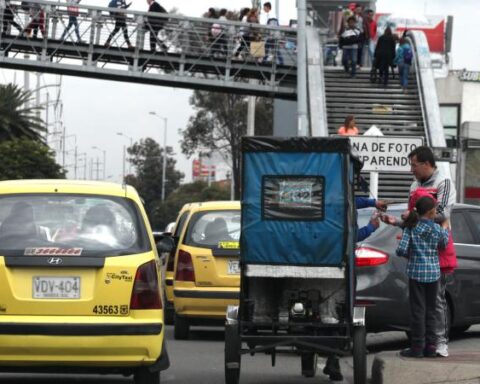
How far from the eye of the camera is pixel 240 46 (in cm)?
4347

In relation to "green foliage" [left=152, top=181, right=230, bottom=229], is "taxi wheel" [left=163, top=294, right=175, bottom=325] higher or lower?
higher

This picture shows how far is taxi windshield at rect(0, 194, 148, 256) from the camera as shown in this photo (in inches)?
363

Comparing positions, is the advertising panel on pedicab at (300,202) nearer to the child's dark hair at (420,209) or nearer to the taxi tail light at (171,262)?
the child's dark hair at (420,209)

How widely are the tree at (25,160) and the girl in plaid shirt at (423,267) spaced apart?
154 feet

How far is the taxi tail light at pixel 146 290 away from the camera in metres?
9.18

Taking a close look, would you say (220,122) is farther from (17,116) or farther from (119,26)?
(119,26)

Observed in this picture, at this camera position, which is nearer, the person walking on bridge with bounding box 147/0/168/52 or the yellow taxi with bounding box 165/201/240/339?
the yellow taxi with bounding box 165/201/240/339

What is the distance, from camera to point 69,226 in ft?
31.0

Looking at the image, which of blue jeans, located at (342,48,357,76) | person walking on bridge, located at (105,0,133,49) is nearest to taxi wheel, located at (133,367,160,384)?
blue jeans, located at (342,48,357,76)

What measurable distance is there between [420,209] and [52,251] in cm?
290

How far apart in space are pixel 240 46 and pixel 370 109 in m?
8.76

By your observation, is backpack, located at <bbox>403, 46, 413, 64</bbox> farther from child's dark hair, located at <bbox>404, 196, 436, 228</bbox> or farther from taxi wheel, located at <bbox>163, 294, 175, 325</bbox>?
child's dark hair, located at <bbox>404, 196, 436, 228</bbox>

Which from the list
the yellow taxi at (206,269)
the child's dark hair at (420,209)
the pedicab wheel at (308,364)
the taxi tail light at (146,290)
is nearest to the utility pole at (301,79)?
the yellow taxi at (206,269)

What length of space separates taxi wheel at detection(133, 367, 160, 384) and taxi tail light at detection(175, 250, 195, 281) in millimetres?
5370
